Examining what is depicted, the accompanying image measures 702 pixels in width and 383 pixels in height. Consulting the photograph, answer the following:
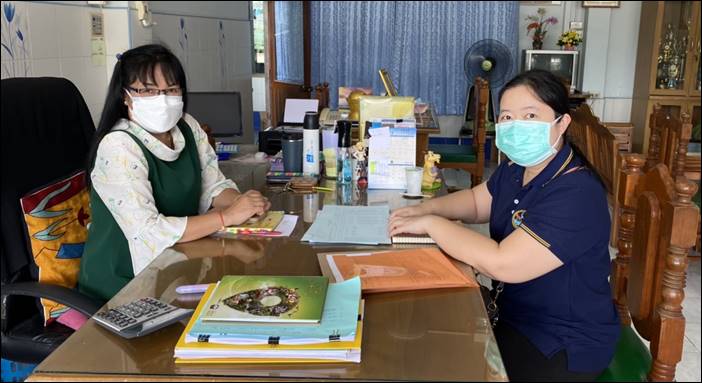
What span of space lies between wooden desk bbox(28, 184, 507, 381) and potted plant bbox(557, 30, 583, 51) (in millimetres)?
5110

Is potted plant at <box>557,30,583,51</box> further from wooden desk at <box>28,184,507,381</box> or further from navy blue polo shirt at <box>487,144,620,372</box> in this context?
wooden desk at <box>28,184,507,381</box>

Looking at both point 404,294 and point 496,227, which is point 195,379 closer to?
point 404,294

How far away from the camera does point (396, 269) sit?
1.31 metres

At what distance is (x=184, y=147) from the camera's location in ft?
5.85

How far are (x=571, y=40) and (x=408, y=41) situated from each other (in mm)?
1545

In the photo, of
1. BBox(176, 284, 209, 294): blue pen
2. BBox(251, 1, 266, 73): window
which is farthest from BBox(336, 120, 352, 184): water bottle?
BBox(251, 1, 266, 73): window

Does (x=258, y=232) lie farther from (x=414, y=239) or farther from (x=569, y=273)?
(x=569, y=273)

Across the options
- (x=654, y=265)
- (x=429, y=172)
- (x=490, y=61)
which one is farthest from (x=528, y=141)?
(x=490, y=61)

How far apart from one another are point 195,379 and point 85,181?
1.02m

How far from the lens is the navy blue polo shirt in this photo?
4.33ft

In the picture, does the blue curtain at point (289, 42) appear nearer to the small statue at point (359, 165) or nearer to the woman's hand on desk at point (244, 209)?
the small statue at point (359, 165)

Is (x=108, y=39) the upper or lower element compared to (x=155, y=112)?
upper

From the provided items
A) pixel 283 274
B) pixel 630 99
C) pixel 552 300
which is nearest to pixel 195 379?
pixel 283 274

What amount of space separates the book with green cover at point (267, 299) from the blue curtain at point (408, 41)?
5171 mm
